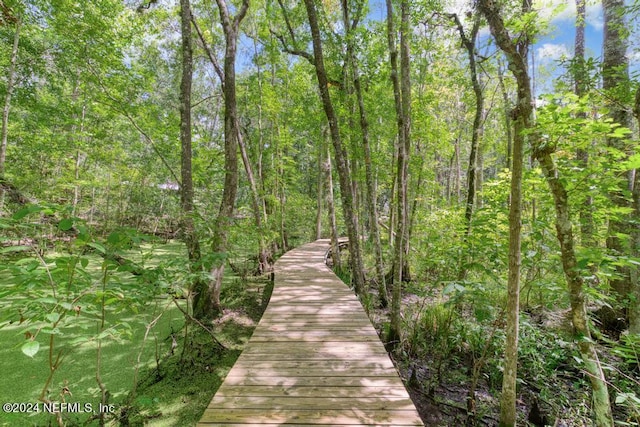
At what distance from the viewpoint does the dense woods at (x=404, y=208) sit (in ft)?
7.47

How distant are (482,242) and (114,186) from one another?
17646 millimetres

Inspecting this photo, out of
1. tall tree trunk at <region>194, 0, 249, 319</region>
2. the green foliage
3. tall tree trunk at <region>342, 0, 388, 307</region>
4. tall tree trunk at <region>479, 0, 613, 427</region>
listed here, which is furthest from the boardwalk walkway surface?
tall tree trunk at <region>342, 0, 388, 307</region>

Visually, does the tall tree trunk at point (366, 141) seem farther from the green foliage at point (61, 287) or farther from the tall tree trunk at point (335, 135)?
the green foliage at point (61, 287)

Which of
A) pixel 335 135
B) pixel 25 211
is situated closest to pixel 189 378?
pixel 25 211

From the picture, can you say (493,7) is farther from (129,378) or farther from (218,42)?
(218,42)

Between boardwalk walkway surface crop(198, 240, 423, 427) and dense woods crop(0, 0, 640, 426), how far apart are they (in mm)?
956

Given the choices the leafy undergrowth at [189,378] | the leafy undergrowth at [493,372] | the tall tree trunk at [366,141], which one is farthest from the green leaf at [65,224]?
the tall tree trunk at [366,141]

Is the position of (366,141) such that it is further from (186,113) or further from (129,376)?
(129,376)

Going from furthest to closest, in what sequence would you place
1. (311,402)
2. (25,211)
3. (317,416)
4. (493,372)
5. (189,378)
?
1. (493,372)
2. (189,378)
3. (311,402)
4. (317,416)
5. (25,211)

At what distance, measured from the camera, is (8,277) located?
6.94 m

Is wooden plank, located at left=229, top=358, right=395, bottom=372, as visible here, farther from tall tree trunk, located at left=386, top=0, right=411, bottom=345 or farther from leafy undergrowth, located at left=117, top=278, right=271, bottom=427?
tall tree trunk, located at left=386, top=0, right=411, bottom=345

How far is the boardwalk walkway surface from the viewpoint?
2.06 meters

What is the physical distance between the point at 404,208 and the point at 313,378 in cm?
305

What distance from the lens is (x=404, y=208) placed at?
471 centimetres
